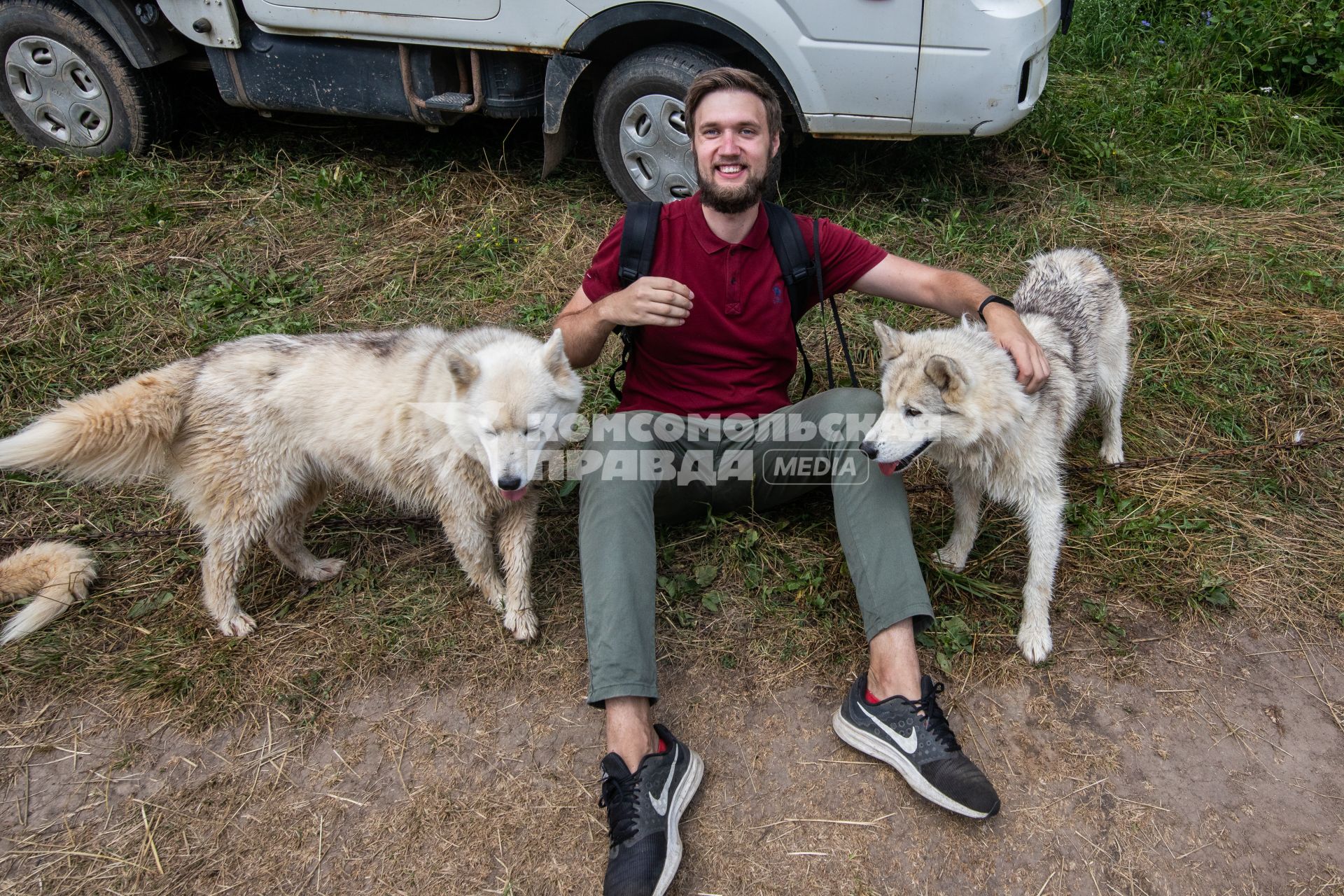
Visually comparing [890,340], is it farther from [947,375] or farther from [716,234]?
[716,234]

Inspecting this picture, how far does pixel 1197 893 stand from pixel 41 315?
5841 millimetres

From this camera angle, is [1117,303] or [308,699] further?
[1117,303]

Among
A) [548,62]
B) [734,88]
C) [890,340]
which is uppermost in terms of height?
[734,88]

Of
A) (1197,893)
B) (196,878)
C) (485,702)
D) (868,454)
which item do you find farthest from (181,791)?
(1197,893)

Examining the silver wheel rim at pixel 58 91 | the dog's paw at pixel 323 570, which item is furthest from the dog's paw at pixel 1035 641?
the silver wheel rim at pixel 58 91

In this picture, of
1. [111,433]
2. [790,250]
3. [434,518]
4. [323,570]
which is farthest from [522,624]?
[790,250]

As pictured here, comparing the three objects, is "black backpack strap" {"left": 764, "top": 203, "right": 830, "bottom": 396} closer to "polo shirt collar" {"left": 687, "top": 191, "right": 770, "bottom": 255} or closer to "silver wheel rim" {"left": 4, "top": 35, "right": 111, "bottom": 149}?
"polo shirt collar" {"left": 687, "top": 191, "right": 770, "bottom": 255}

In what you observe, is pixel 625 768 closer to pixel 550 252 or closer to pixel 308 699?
pixel 308 699

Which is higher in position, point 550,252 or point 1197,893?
point 550,252

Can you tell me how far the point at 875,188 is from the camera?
5477mm

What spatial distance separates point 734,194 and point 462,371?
1.16m

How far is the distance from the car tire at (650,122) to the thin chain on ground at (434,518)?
240 cm

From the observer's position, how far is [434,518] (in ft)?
12.3

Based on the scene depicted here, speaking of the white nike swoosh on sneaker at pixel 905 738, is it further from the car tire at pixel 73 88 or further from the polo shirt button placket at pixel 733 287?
the car tire at pixel 73 88
